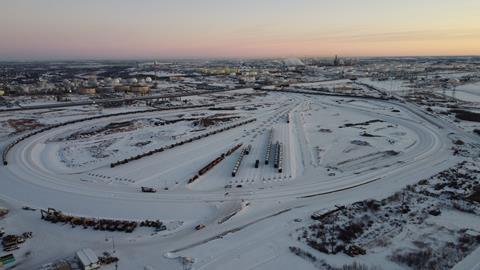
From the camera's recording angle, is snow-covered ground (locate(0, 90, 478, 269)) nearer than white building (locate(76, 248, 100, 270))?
No

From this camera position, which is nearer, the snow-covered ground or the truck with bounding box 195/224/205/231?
the snow-covered ground

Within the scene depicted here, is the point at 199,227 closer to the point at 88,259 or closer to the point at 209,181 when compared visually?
the point at 88,259

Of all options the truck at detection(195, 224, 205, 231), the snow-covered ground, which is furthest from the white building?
the truck at detection(195, 224, 205, 231)

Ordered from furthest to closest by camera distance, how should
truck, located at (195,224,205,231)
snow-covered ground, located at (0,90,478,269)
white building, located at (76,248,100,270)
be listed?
truck, located at (195,224,205,231) → snow-covered ground, located at (0,90,478,269) → white building, located at (76,248,100,270)

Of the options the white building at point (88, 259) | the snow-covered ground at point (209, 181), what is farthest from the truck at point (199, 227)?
the white building at point (88, 259)

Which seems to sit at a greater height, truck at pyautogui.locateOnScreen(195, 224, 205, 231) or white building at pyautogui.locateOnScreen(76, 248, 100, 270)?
white building at pyautogui.locateOnScreen(76, 248, 100, 270)

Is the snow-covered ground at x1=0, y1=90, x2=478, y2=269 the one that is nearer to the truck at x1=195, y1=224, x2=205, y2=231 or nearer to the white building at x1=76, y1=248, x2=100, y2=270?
the truck at x1=195, y1=224, x2=205, y2=231

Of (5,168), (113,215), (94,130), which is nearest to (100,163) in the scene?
(5,168)

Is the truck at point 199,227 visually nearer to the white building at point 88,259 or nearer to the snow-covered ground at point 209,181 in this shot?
the snow-covered ground at point 209,181

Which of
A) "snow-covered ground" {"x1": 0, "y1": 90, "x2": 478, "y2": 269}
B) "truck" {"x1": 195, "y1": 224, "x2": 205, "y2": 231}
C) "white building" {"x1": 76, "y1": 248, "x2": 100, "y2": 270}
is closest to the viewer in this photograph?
"white building" {"x1": 76, "y1": 248, "x2": 100, "y2": 270}

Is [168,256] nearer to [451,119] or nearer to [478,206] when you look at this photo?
[478,206]
